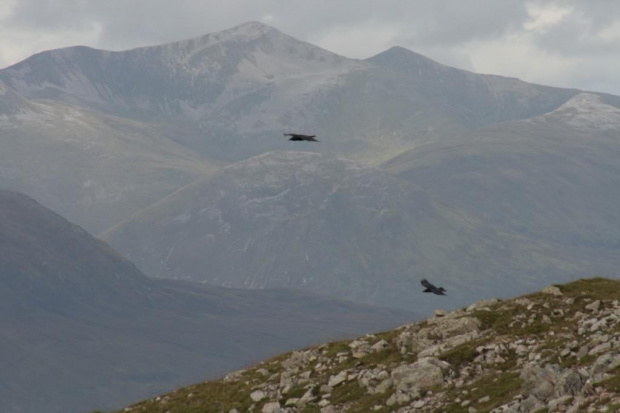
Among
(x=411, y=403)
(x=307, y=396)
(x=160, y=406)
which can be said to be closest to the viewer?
(x=411, y=403)

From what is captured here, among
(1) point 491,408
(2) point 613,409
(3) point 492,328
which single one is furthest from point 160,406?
(2) point 613,409

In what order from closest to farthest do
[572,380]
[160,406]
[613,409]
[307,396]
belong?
[613,409]
[572,380]
[307,396]
[160,406]

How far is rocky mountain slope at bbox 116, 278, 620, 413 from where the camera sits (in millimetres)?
30953

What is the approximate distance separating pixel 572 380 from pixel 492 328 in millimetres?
9883

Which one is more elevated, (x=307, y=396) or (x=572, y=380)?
(x=572, y=380)

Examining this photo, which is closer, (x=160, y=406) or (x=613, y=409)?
(x=613, y=409)

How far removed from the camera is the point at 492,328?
40.2 m

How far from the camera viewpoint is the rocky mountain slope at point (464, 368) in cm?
3095

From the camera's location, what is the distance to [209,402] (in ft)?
137

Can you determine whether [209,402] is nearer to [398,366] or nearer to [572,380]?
[398,366]

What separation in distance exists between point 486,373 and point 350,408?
4.69 m

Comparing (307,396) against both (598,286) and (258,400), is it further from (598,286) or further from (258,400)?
→ (598,286)

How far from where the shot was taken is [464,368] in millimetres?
35938

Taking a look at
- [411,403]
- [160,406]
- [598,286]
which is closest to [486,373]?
[411,403]
